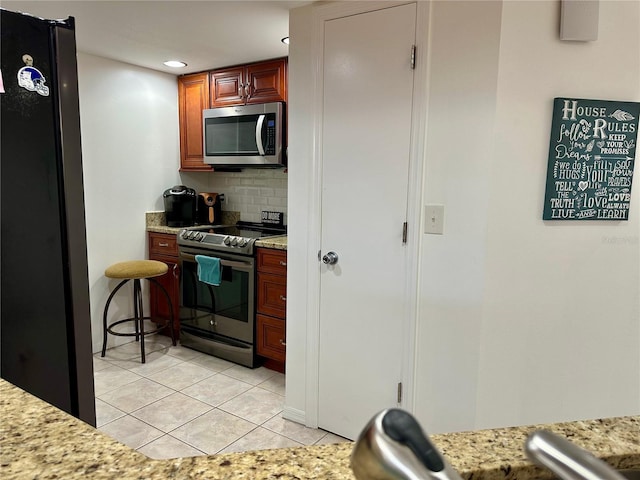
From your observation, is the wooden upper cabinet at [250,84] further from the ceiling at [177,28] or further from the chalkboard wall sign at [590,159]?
the chalkboard wall sign at [590,159]

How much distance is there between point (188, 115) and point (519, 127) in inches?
107

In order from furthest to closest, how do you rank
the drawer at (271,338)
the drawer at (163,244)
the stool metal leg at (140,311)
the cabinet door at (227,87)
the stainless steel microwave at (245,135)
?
the drawer at (163,244) < the cabinet door at (227,87) < the stool metal leg at (140,311) < the stainless steel microwave at (245,135) < the drawer at (271,338)

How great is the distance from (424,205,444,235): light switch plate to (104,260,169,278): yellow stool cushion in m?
2.05

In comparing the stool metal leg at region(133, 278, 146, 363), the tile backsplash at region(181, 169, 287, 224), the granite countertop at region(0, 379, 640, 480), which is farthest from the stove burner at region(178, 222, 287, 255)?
the granite countertop at region(0, 379, 640, 480)

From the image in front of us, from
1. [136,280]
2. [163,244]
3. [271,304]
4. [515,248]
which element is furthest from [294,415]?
[163,244]

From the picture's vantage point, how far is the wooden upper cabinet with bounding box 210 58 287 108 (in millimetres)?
2990

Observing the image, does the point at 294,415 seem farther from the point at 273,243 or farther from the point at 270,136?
the point at 270,136

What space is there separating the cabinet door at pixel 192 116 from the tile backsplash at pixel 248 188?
0.24 m

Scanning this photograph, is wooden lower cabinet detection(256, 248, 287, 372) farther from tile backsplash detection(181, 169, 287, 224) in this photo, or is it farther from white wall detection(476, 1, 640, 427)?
white wall detection(476, 1, 640, 427)

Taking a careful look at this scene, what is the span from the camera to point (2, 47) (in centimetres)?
116

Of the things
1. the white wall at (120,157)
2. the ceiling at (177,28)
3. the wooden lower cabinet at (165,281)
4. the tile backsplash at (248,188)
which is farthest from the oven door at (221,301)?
the ceiling at (177,28)

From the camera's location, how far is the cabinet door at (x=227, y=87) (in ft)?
10.5

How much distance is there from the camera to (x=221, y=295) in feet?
10.2

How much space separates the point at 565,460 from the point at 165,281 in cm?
343
